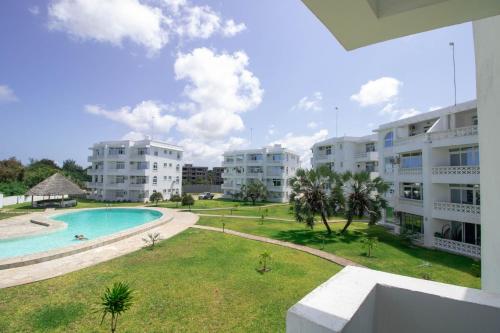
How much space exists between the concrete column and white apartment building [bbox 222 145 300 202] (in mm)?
47436

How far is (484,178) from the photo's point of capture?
14.7ft

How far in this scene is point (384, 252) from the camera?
16.6 metres

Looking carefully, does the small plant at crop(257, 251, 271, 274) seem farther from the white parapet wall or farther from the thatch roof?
the thatch roof

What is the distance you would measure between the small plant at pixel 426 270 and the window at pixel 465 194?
5.80m

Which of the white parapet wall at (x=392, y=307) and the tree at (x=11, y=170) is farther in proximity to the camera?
the tree at (x=11, y=170)

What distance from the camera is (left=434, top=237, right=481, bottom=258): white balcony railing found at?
52.4ft

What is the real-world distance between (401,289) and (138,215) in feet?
110

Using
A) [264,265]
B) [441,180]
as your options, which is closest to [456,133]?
[441,180]

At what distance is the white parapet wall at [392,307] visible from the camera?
225 cm

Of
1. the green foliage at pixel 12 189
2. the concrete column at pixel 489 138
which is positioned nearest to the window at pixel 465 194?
the concrete column at pixel 489 138

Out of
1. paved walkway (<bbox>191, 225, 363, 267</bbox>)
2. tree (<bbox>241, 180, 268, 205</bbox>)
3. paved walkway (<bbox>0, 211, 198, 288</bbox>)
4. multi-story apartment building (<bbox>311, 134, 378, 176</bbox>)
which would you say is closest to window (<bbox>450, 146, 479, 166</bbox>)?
paved walkway (<bbox>191, 225, 363, 267</bbox>)

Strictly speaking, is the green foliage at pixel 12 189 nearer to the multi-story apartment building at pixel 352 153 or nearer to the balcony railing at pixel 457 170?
the multi-story apartment building at pixel 352 153

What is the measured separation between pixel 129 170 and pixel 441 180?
4524 cm

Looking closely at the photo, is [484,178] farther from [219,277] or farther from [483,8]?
[219,277]
